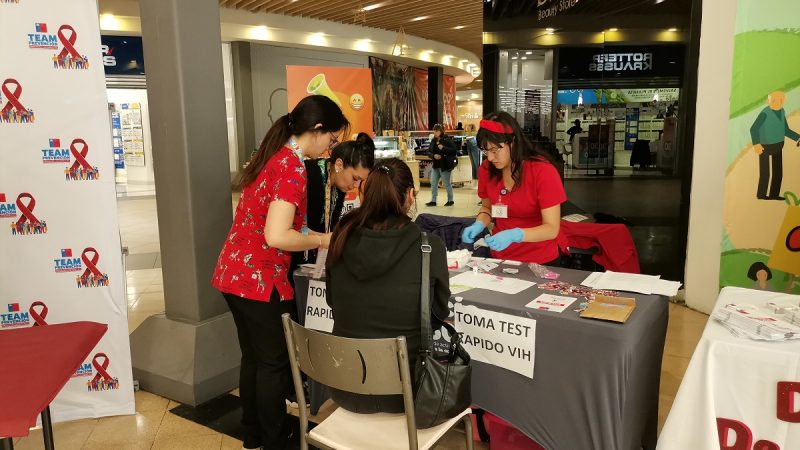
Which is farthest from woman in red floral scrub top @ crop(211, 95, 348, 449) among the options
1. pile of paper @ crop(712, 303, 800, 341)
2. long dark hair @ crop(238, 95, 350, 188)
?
pile of paper @ crop(712, 303, 800, 341)

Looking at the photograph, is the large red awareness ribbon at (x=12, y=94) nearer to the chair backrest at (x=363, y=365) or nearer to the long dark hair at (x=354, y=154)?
the long dark hair at (x=354, y=154)

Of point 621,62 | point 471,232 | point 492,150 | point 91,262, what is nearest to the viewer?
point 492,150

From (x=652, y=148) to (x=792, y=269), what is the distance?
211 centimetres

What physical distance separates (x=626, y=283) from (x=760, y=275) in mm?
2497

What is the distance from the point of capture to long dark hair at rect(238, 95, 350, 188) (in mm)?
2072

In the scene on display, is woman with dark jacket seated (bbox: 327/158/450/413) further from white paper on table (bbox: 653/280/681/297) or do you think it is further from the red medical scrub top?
the red medical scrub top

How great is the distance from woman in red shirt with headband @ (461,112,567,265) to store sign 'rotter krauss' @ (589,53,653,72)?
291 cm

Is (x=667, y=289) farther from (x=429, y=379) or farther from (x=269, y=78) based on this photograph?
(x=269, y=78)

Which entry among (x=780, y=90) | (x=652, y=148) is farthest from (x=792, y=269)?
(x=652, y=148)

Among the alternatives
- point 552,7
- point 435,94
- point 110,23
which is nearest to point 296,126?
point 552,7

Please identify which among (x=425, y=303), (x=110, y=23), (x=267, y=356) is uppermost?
(x=110, y=23)

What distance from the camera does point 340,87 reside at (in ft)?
17.3

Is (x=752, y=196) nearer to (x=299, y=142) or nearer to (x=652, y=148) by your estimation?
(x=652, y=148)

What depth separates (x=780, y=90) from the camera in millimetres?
3771
